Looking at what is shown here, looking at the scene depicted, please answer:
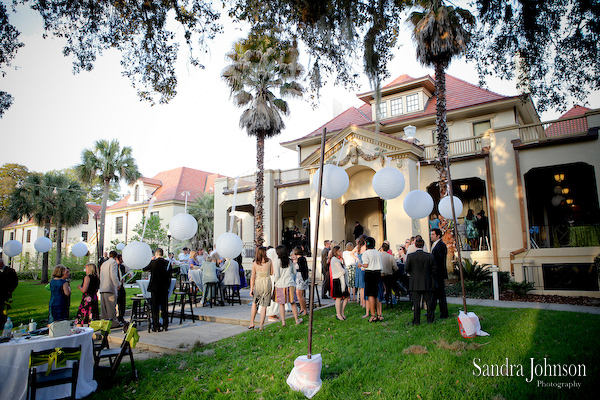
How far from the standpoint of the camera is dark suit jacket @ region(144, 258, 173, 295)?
8.68 meters

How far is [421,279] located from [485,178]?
10.9 meters

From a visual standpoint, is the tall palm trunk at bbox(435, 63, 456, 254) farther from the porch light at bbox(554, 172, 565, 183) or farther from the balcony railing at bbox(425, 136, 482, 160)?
the porch light at bbox(554, 172, 565, 183)

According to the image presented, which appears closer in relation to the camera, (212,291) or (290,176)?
(212,291)

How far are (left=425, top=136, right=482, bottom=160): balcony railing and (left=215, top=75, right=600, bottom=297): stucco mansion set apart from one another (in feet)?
0.18

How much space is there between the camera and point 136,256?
9906mm

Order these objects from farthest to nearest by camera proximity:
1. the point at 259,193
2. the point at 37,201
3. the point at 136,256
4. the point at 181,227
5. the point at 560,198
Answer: the point at 37,201 → the point at 259,193 → the point at 560,198 → the point at 181,227 → the point at 136,256

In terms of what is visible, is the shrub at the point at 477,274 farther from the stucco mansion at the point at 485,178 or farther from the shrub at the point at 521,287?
the stucco mansion at the point at 485,178

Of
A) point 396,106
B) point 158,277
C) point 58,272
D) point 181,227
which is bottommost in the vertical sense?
point 158,277

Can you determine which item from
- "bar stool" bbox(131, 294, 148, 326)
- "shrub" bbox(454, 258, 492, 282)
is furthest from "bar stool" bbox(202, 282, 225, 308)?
"shrub" bbox(454, 258, 492, 282)

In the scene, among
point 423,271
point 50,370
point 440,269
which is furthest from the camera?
point 440,269

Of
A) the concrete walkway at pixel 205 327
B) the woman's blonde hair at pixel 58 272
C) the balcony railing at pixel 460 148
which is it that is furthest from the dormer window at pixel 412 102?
the woman's blonde hair at pixel 58 272

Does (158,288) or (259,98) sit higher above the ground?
(259,98)

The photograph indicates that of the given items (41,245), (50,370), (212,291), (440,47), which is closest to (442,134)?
(440,47)

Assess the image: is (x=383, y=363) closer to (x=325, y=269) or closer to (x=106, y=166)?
(x=325, y=269)
